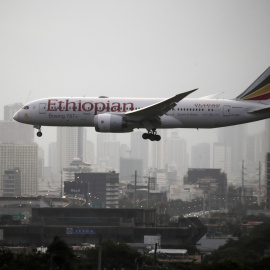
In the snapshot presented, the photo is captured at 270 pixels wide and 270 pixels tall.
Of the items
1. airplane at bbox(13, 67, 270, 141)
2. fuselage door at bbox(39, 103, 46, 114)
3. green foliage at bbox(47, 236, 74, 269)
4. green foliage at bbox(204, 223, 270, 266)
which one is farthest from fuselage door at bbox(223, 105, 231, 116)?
green foliage at bbox(47, 236, 74, 269)

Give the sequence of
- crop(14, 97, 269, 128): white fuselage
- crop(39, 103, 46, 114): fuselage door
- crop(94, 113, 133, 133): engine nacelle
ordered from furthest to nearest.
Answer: crop(39, 103, 46, 114): fuselage door → crop(14, 97, 269, 128): white fuselage → crop(94, 113, 133, 133): engine nacelle

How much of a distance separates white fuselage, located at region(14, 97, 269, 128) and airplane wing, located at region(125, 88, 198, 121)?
2.74 ft

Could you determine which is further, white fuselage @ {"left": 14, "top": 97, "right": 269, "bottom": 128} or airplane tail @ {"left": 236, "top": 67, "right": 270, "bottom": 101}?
airplane tail @ {"left": 236, "top": 67, "right": 270, "bottom": 101}

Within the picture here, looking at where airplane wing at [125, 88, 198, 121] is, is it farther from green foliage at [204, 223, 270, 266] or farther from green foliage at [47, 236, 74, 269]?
green foliage at [47, 236, 74, 269]

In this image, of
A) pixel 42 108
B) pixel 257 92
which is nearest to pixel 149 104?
pixel 42 108

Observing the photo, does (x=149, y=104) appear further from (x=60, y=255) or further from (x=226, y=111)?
(x=60, y=255)

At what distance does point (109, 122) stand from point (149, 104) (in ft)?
15.3

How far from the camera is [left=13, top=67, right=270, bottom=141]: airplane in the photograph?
8456cm

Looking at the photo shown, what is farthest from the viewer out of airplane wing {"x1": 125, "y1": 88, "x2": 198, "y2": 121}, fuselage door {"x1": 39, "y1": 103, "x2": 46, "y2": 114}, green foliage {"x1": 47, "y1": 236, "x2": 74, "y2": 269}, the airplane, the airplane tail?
the airplane tail

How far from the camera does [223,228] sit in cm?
14462

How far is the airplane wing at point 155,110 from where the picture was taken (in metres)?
82.8

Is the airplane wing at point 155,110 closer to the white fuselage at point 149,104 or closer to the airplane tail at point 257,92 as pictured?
the white fuselage at point 149,104

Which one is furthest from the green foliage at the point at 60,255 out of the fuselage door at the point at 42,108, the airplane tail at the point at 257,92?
the airplane tail at the point at 257,92

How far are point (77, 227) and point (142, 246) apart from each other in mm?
12568
